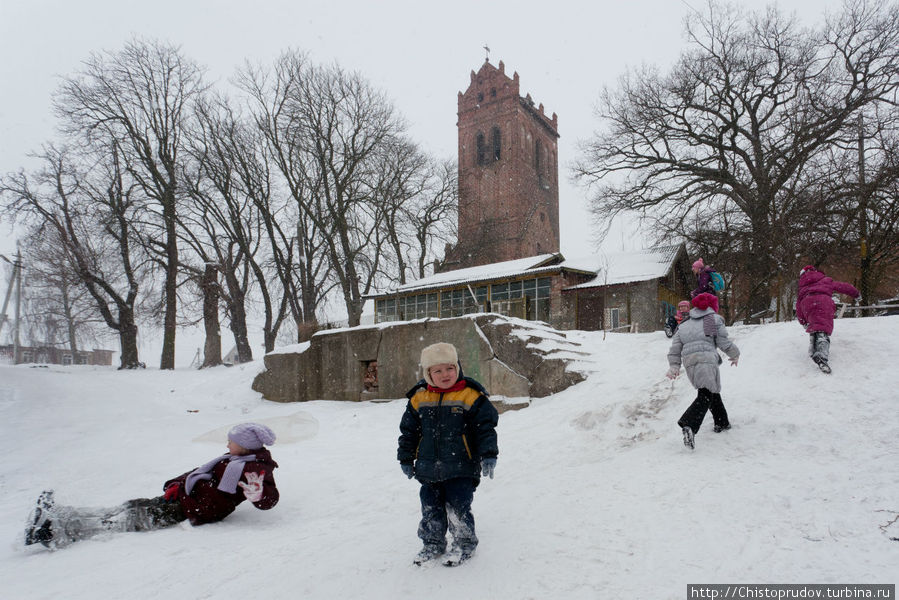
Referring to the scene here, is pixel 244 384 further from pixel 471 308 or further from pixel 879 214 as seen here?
pixel 879 214

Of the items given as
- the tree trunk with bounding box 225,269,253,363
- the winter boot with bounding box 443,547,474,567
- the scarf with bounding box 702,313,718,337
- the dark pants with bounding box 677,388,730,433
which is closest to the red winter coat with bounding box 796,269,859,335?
the scarf with bounding box 702,313,718,337

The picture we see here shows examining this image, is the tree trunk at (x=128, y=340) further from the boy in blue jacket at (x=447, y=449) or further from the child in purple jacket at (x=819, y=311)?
the child in purple jacket at (x=819, y=311)

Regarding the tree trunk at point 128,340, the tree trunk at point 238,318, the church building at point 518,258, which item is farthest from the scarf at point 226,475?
the tree trunk at point 238,318

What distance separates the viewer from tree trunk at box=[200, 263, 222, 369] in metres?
21.3

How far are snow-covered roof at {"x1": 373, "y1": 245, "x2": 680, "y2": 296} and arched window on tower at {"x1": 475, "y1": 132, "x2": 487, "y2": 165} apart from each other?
19.4m

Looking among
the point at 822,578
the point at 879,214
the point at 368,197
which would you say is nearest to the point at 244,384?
the point at 368,197

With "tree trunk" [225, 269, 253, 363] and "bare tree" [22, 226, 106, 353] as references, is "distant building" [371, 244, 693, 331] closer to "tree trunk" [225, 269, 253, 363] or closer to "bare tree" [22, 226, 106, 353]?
"tree trunk" [225, 269, 253, 363]

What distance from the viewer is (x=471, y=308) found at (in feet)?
79.3

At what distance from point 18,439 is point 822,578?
9442mm

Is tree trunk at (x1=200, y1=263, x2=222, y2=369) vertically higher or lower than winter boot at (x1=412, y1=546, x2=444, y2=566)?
higher

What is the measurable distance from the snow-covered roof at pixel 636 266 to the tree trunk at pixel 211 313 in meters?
15.7

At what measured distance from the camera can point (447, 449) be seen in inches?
117

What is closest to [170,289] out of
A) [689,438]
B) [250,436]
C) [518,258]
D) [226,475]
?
[250,436]

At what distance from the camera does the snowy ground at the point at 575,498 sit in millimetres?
2668
